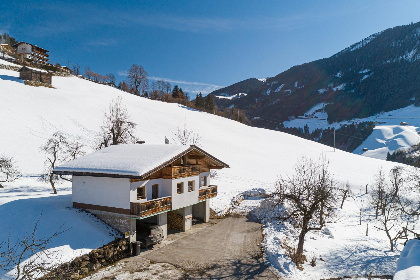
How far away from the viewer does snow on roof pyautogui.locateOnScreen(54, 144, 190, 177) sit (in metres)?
18.6

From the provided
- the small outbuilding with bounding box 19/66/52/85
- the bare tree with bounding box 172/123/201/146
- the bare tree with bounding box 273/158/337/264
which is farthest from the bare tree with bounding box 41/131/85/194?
the small outbuilding with bounding box 19/66/52/85

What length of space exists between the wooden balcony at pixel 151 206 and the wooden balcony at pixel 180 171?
72.0 inches

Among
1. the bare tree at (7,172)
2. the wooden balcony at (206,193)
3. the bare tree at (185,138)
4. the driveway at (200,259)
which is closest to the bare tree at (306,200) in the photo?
the driveway at (200,259)

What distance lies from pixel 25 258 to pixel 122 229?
19.9 feet

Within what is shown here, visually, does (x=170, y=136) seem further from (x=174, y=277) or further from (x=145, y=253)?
(x=174, y=277)

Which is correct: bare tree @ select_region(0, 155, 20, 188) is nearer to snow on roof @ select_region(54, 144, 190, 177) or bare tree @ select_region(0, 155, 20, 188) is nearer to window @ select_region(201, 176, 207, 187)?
snow on roof @ select_region(54, 144, 190, 177)

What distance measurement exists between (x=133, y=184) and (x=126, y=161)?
2.01 meters

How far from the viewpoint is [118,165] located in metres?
19.3

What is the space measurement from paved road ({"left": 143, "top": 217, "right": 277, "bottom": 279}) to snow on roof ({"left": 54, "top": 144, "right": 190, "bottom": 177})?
6.24 meters

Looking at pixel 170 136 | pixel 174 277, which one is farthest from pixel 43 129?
pixel 174 277

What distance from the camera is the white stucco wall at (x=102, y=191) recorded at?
1888 centimetres

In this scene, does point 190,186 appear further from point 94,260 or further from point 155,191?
point 94,260

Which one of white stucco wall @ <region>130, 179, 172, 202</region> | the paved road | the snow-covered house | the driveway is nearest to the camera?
the driveway

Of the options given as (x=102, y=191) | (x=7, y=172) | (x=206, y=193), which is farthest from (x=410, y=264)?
(x=7, y=172)
